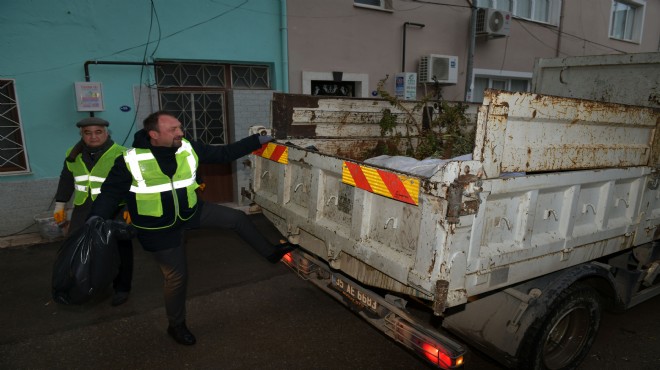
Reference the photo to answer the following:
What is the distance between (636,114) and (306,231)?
2.51m

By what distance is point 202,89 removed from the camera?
7.05 metres

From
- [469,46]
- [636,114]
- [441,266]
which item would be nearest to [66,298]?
[441,266]

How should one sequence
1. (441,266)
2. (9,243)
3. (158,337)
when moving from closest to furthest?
1. (441,266)
2. (158,337)
3. (9,243)

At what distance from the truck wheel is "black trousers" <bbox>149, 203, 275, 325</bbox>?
204cm

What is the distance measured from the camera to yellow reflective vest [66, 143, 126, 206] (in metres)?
3.80

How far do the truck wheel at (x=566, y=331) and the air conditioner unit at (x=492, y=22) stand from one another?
8.04 metres

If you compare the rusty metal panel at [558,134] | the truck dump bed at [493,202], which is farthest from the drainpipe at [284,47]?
the rusty metal panel at [558,134]

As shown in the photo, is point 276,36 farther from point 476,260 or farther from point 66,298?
point 476,260

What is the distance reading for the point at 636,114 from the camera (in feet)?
9.87

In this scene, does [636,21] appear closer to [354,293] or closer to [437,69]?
[437,69]

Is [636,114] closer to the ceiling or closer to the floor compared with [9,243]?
closer to the ceiling

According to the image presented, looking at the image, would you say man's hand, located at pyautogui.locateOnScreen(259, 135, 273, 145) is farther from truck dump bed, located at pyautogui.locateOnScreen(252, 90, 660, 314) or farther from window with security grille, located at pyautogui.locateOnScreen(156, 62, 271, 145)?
window with security grille, located at pyautogui.locateOnScreen(156, 62, 271, 145)

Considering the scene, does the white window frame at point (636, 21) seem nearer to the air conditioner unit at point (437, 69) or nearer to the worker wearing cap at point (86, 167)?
the air conditioner unit at point (437, 69)

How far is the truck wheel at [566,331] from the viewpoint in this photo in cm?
259
